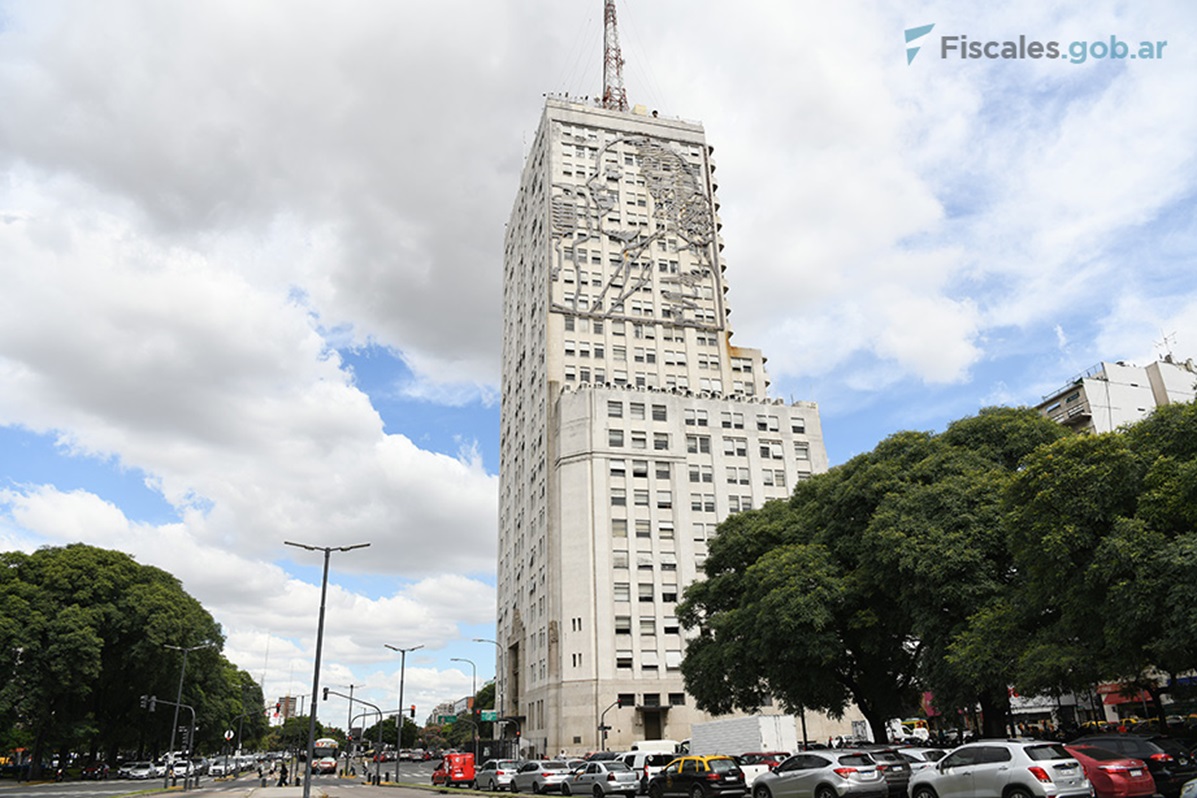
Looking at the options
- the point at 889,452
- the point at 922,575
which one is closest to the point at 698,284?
the point at 889,452

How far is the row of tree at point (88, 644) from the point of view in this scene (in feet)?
185

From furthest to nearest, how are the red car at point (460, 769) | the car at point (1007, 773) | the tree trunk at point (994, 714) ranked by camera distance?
the red car at point (460, 769) < the tree trunk at point (994, 714) < the car at point (1007, 773)

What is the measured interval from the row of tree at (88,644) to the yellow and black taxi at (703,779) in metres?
47.1

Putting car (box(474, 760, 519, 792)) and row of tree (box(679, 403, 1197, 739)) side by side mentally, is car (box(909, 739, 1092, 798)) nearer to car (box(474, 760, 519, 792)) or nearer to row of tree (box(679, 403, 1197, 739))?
row of tree (box(679, 403, 1197, 739))

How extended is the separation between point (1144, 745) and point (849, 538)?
16905mm

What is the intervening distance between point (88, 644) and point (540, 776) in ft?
119

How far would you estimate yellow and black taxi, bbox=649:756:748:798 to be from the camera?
27078 millimetres

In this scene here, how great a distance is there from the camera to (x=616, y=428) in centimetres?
8469

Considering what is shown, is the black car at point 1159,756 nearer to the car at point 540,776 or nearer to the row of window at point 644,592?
the car at point 540,776

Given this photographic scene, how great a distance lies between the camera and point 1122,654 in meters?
24.2

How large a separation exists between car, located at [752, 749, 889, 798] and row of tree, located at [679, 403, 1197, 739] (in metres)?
7.33

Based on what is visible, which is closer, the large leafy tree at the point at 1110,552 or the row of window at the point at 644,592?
the large leafy tree at the point at 1110,552

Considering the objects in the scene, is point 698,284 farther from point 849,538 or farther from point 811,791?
point 811,791

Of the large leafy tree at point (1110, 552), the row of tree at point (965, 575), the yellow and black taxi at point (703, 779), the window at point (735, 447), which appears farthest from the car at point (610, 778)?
the window at point (735, 447)
